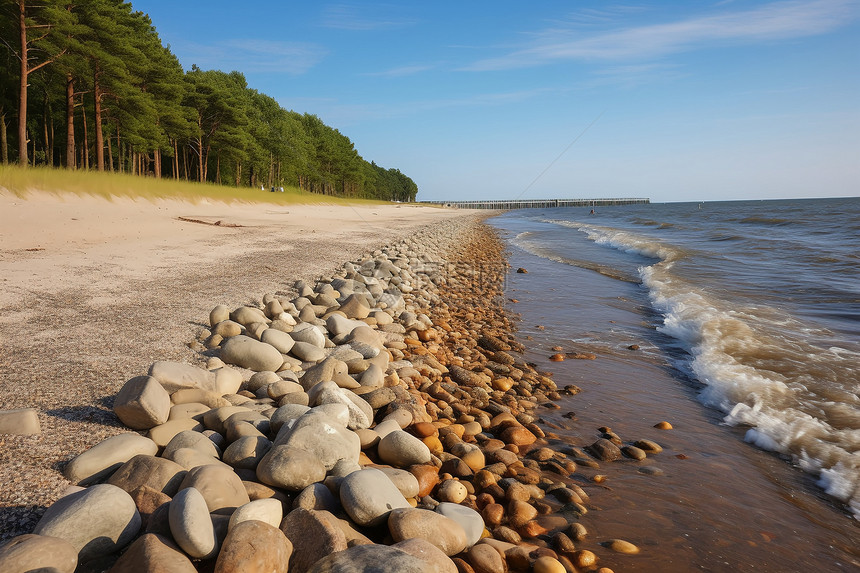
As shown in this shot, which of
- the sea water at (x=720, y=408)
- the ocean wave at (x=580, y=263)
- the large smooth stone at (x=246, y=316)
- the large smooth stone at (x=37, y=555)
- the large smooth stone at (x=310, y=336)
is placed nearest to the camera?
the large smooth stone at (x=37, y=555)

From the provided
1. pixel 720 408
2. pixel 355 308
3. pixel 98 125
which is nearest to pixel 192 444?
pixel 355 308

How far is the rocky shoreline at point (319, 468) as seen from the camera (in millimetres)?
1699

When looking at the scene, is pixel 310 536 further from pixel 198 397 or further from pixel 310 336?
pixel 310 336

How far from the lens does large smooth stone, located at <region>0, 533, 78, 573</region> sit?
56.9 inches

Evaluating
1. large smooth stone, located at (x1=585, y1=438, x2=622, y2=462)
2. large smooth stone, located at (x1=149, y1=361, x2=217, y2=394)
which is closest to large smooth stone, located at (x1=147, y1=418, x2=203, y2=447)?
large smooth stone, located at (x1=149, y1=361, x2=217, y2=394)

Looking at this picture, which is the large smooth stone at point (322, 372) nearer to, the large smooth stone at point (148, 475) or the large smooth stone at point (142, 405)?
the large smooth stone at point (142, 405)

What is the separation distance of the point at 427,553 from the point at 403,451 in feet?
3.33

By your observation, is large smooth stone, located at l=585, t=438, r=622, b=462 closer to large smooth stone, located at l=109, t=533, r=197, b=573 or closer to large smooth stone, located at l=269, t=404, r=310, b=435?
large smooth stone, located at l=269, t=404, r=310, b=435

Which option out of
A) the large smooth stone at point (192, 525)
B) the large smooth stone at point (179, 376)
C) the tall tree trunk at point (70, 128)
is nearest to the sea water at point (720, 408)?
the large smooth stone at point (192, 525)

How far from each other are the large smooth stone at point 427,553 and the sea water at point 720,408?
3.71ft

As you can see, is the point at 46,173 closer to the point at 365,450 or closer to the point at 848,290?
the point at 365,450

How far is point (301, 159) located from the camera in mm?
52031

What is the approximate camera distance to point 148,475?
1996 millimetres

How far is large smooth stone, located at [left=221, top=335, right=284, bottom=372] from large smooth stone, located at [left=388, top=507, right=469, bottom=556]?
1.97 metres
